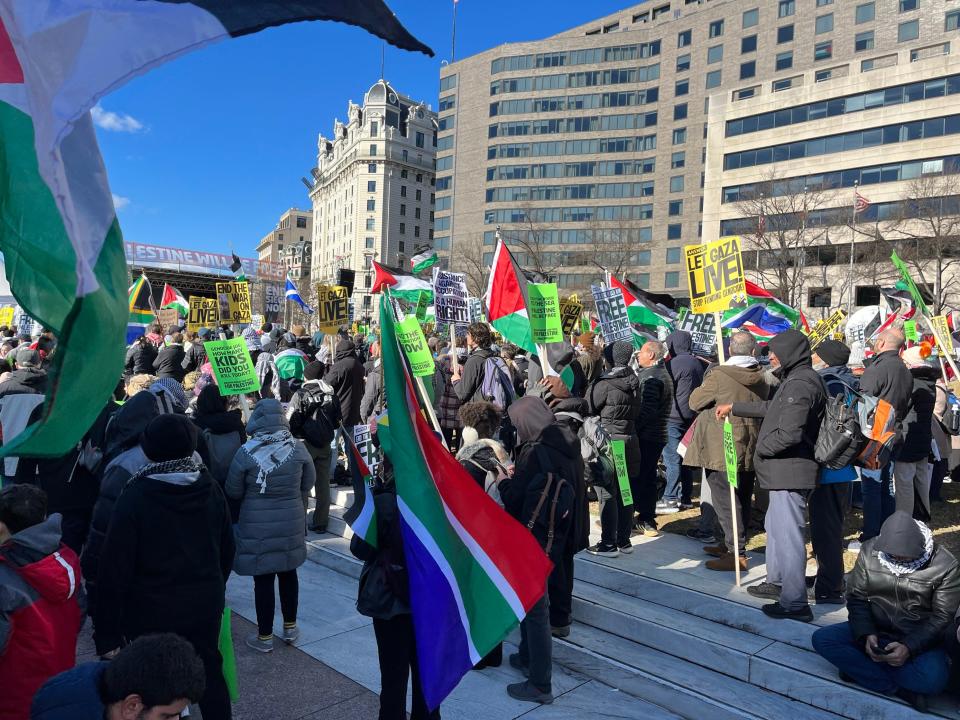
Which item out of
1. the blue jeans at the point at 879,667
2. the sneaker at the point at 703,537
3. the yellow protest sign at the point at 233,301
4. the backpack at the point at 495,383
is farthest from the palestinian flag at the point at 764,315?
the blue jeans at the point at 879,667

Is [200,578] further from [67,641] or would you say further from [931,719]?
[931,719]

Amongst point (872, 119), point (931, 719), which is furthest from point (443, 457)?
point (872, 119)

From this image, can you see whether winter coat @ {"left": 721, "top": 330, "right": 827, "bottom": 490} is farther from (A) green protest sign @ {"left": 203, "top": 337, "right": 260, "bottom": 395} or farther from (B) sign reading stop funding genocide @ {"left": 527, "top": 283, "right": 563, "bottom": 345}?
(A) green protest sign @ {"left": 203, "top": 337, "right": 260, "bottom": 395}

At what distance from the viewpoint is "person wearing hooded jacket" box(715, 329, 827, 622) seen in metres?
5.06

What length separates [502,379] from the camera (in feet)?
28.2

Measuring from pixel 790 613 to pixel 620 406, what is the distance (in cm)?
243

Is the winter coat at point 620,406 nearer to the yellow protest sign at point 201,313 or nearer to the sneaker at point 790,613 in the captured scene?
the sneaker at point 790,613

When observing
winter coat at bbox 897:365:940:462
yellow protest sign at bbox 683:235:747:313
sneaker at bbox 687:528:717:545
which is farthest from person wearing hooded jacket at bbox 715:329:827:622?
winter coat at bbox 897:365:940:462

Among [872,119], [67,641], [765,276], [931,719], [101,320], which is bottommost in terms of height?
[931,719]

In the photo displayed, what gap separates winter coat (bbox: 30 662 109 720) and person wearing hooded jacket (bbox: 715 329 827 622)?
183 inches

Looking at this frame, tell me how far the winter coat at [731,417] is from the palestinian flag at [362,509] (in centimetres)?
383

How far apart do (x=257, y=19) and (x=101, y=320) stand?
2.96 feet

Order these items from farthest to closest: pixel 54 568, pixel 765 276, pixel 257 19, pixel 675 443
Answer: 1. pixel 765 276
2. pixel 675 443
3. pixel 54 568
4. pixel 257 19

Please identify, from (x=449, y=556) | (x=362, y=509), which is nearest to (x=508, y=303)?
(x=362, y=509)
